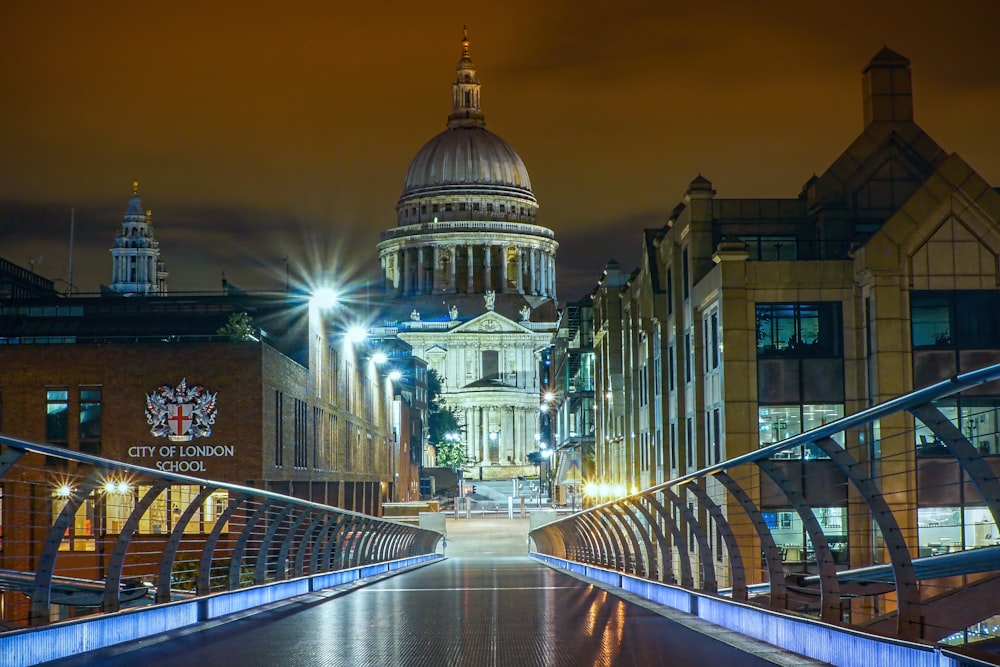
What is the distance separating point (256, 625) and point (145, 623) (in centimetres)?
174

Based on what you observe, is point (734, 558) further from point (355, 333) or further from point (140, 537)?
point (355, 333)

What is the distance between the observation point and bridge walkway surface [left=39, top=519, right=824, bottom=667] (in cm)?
1172

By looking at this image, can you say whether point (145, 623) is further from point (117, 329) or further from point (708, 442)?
point (117, 329)

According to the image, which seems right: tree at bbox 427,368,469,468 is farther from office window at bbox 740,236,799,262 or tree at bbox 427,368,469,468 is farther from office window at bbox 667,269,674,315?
office window at bbox 740,236,799,262

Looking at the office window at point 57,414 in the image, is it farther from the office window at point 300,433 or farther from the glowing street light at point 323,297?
the glowing street light at point 323,297

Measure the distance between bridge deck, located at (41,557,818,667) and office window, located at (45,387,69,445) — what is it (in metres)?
36.5

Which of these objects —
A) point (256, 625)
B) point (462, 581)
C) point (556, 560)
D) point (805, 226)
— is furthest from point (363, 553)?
point (805, 226)

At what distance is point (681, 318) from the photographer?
53.8 m

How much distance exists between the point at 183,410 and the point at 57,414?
4.66 meters

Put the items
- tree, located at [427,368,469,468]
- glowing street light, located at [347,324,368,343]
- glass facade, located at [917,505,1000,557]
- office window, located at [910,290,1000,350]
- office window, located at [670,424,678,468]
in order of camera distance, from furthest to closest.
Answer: tree, located at [427,368,469,468] < glowing street light, located at [347,324,368,343] < office window, located at [670,424,678,468] < office window, located at [910,290,1000,350] < glass facade, located at [917,505,1000,557]

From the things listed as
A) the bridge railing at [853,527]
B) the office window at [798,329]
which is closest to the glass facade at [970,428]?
the bridge railing at [853,527]

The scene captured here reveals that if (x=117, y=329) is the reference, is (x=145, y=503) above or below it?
below

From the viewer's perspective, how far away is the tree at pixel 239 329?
6009 centimetres

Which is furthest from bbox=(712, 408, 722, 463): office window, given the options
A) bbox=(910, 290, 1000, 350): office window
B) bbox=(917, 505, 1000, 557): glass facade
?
bbox=(917, 505, 1000, 557): glass facade
